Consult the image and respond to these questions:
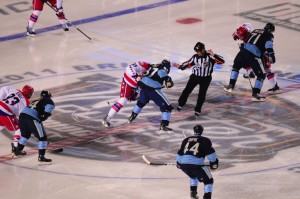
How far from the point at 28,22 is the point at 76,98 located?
4255 mm

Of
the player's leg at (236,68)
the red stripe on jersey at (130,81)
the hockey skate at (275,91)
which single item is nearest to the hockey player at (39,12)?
the player's leg at (236,68)

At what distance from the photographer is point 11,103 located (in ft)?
49.6

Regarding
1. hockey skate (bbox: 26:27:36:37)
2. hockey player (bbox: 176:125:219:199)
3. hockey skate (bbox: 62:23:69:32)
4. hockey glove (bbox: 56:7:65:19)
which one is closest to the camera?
hockey player (bbox: 176:125:219:199)

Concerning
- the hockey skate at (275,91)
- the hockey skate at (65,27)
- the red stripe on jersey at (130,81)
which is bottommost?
the hockey skate at (275,91)

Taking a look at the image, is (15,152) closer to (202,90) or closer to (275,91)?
(202,90)

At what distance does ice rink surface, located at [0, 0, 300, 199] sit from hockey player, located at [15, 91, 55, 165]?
308mm

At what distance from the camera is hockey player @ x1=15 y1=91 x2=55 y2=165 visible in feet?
47.6

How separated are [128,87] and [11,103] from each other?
1875 millimetres

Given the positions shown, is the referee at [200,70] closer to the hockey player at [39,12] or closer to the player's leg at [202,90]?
the player's leg at [202,90]

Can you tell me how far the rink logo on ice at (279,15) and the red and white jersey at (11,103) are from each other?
712 cm

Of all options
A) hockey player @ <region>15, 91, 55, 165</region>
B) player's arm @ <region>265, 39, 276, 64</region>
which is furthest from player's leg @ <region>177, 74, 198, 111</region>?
hockey player @ <region>15, 91, 55, 165</region>

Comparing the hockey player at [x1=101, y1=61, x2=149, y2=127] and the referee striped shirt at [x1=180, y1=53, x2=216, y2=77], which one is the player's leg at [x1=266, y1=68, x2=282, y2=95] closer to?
the referee striped shirt at [x1=180, y1=53, x2=216, y2=77]

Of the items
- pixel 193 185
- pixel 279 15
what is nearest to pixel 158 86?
pixel 193 185

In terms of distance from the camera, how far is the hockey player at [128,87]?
1596 cm
